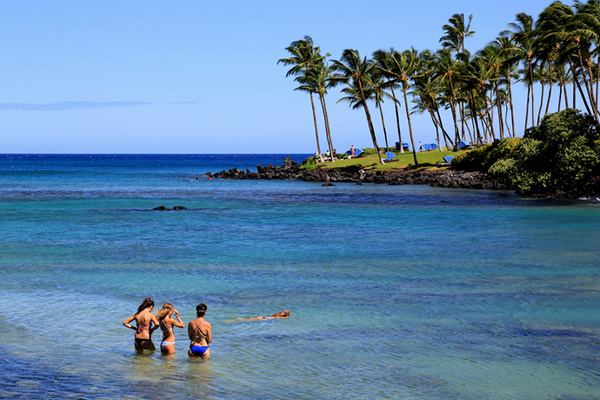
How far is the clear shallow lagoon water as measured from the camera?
10711 millimetres

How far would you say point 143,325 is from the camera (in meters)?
11.9

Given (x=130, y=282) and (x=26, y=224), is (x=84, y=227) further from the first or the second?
(x=130, y=282)

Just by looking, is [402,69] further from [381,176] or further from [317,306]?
[317,306]

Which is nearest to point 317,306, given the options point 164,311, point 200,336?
point 200,336

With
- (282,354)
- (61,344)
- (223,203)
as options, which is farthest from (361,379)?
(223,203)

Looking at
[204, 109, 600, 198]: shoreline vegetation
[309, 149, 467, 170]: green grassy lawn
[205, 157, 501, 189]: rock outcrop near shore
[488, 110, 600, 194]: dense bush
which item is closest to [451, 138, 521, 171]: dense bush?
[204, 109, 600, 198]: shoreline vegetation

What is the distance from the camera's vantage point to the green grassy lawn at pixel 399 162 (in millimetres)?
79988

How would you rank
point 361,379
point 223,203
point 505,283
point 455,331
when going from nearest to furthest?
point 361,379, point 455,331, point 505,283, point 223,203

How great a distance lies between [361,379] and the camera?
430 inches

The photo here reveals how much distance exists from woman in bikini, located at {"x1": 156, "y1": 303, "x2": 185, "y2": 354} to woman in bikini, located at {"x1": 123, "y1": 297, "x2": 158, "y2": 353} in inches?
6.7

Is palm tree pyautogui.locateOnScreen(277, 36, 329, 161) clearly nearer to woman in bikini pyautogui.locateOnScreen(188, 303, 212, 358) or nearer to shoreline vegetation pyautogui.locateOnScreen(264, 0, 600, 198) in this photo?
shoreline vegetation pyautogui.locateOnScreen(264, 0, 600, 198)

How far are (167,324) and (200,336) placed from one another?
70 centimetres

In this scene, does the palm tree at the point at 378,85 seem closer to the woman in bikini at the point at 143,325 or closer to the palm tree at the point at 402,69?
the palm tree at the point at 402,69

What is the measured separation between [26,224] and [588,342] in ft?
108
